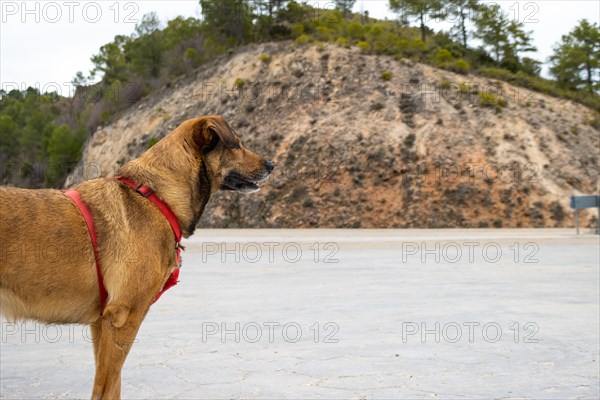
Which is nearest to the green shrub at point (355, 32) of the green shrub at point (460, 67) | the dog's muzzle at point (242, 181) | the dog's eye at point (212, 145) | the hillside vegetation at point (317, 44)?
the hillside vegetation at point (317, 44)

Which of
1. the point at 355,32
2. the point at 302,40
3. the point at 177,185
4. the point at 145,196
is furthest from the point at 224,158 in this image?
the point at 355,32

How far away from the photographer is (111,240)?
144 inches

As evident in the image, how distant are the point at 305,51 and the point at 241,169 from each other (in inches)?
1952

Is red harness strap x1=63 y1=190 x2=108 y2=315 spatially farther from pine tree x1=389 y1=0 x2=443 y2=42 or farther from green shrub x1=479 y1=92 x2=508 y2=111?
pine tree x1=389 y1=0 x2=443 y2=42

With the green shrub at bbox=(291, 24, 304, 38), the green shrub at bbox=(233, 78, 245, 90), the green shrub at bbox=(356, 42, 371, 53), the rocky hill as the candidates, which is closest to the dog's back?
the rocky hill

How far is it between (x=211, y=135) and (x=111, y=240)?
85cm

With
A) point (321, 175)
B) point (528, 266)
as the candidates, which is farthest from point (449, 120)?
point (528, 266)

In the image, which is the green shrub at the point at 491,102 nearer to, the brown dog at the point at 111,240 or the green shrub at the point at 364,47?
the green shrub at the point at 364,47

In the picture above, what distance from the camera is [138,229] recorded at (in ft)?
12.2

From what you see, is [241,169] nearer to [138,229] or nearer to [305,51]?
[138,229]

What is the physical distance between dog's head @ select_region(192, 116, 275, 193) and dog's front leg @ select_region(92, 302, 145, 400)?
95cm

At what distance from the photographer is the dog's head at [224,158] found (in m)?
4.00

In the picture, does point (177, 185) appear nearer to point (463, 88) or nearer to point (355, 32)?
point (463, 88)

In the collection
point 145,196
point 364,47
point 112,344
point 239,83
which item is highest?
point 364,47
